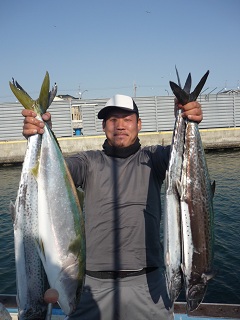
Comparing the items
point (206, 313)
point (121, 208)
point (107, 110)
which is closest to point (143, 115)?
point (206, 313)

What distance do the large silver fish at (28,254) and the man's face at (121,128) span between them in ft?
2.80

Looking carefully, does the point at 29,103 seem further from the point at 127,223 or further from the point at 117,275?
the point at 117,275

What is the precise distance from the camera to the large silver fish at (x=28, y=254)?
223cm

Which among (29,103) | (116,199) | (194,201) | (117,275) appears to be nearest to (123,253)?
(117,275)

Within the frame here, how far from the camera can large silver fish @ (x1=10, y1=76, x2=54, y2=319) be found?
2.23 meters

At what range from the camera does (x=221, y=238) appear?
8547 mm

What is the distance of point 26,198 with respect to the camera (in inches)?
92.7

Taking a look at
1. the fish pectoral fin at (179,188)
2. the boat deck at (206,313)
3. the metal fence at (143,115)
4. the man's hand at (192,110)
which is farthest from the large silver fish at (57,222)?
the metal fence at (143,115)

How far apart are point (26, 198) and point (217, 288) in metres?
5.28

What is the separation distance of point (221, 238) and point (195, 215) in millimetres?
6609

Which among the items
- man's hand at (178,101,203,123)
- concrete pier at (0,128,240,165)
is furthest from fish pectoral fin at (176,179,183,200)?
concrete pier at (0,128,240,165)

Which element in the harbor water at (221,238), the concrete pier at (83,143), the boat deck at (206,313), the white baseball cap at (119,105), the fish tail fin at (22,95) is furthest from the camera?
the concrete pier at (83,143)

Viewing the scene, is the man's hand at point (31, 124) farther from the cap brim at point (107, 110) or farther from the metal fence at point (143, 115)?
the metal fence at point (143, 115)

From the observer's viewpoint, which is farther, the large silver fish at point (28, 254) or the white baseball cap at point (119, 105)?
the white baseball cap at point (119, 105)
